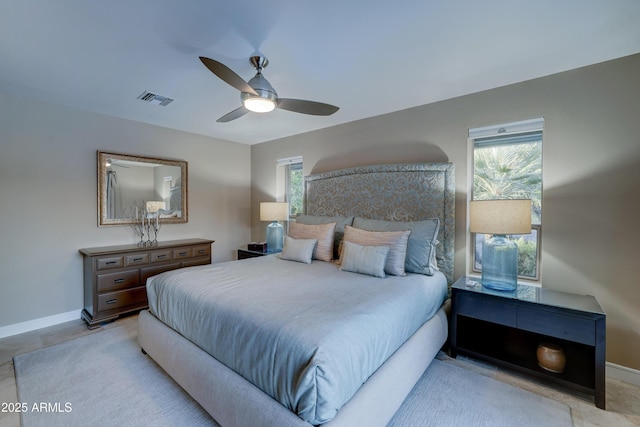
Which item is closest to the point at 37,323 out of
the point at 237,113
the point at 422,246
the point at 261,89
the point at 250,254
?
the point at 250,254

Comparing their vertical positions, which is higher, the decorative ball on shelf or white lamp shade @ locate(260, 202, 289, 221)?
white lamp shade @ locate(260, 202, 289, 221)

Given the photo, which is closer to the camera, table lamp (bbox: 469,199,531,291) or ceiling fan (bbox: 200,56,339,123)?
ceiling fan (bbox: 200,56,339,123)

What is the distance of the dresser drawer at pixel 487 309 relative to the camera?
2.14 meters

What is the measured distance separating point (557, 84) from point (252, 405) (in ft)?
11.0

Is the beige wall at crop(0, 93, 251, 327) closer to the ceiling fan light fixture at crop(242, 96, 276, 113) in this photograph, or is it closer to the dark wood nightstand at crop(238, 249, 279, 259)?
the dark wood nightstand at crop(238, 249, 279, 259)

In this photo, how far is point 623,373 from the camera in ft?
6.94

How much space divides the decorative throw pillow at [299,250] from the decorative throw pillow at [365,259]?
1.64 feet

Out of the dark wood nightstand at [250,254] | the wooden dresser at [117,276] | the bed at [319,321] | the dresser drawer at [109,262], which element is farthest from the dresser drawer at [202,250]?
the bed at [319,321]

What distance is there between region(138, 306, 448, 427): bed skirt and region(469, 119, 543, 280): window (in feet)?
3.95

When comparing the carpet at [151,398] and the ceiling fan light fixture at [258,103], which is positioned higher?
the ceiling fan light fixture at [258,103]

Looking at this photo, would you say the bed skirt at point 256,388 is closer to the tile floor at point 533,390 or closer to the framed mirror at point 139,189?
the tile floor at point 533,390

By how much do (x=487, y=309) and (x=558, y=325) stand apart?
1.44ft

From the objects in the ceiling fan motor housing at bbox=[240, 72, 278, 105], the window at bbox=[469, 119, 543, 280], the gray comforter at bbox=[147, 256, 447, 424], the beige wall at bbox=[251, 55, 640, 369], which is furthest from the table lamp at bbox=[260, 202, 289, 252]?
the window at bbox=[469, 119, 543, 280]

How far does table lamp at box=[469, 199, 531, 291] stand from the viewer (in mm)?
2174
